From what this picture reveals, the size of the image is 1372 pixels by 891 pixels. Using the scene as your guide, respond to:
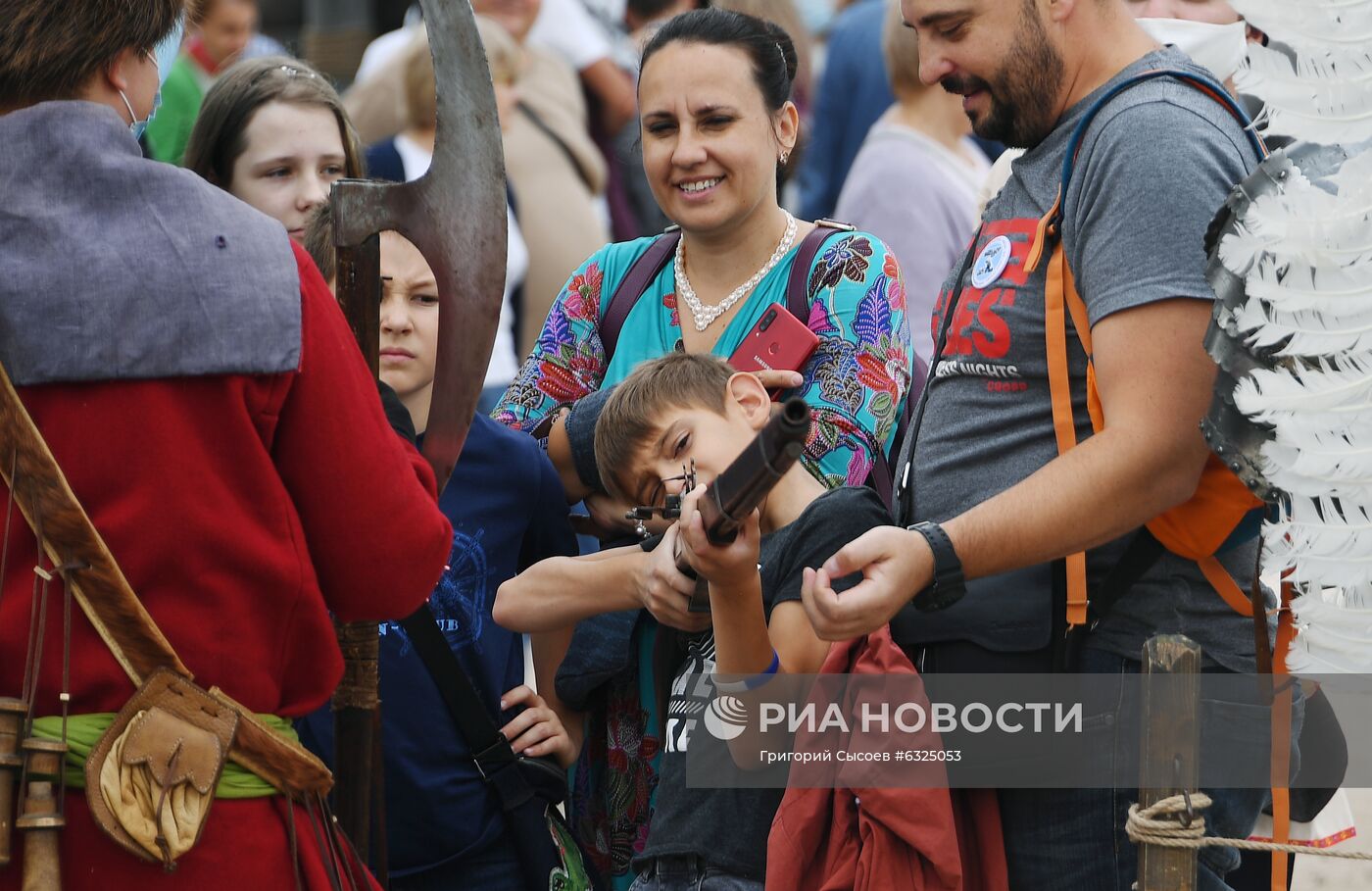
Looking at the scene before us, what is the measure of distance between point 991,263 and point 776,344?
0.50 metres

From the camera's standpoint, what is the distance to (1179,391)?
2.41 m

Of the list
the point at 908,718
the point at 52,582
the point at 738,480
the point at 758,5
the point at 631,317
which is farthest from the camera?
the point at 758,5

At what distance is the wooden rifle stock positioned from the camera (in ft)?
6.79

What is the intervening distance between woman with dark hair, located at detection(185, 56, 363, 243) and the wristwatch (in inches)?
66.3

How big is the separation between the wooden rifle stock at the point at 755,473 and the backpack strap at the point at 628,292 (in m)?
0.93

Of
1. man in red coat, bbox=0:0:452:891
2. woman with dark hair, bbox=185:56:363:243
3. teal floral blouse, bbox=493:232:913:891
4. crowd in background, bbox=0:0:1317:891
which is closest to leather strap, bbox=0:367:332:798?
man in red coat, bbox=0:0:452:891

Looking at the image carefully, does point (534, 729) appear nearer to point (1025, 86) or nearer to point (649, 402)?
point (649, 402)

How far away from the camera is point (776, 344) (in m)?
3.06

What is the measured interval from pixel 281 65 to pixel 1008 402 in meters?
1.93

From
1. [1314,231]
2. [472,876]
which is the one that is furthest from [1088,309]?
[472,876]

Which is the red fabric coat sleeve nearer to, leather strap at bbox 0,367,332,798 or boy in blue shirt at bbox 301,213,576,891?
leather strap at bbox 0,367,332,798

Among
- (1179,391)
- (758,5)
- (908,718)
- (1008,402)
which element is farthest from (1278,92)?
(758,5)

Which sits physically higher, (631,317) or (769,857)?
(631,317)

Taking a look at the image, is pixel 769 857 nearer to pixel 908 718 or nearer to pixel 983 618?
pixel 908 718
